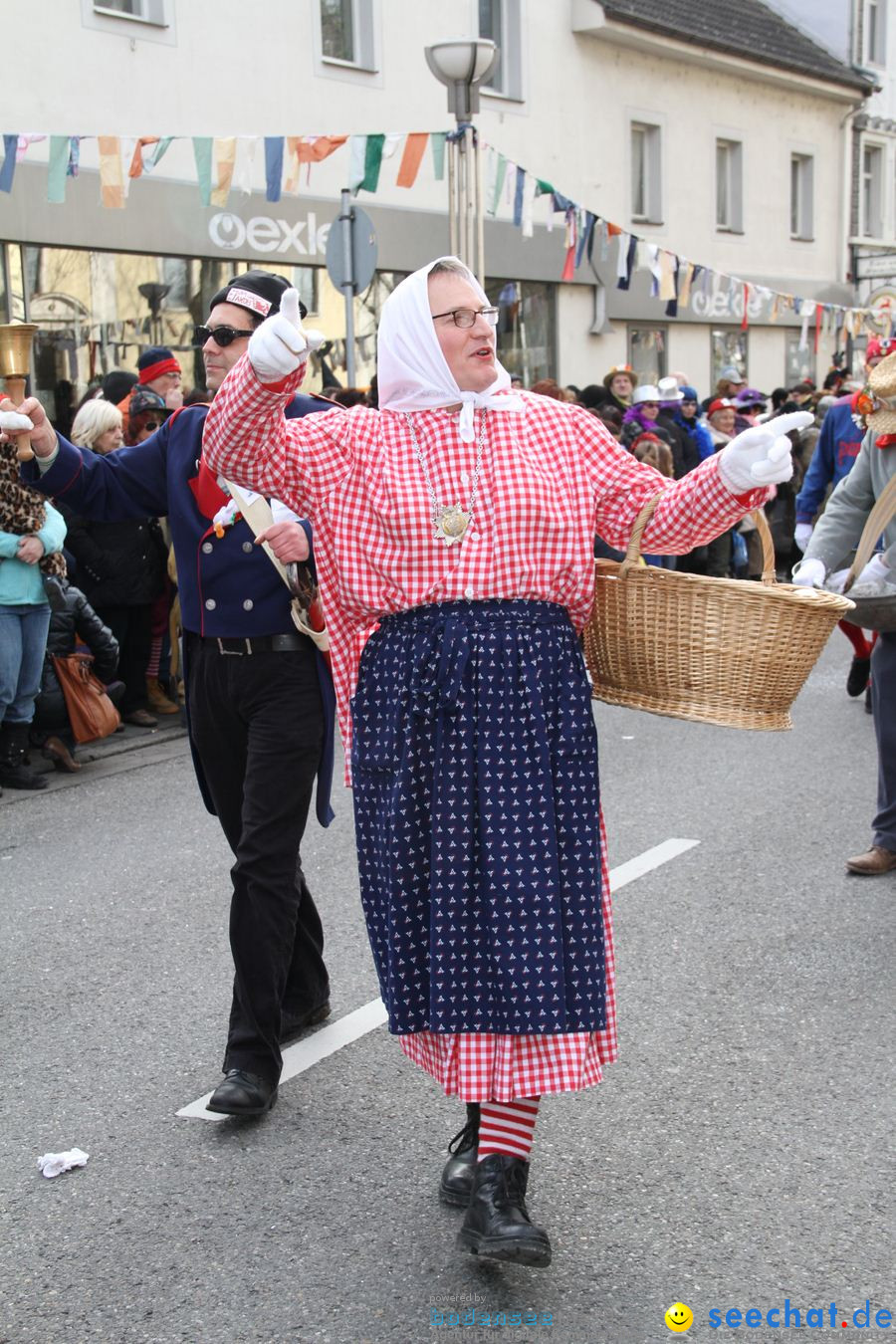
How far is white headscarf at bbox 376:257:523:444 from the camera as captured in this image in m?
3.16

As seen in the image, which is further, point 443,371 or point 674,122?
point 674,122

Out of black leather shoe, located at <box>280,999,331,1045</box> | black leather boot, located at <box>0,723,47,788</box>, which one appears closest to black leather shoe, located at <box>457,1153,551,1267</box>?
black leather shoe, located at <box>280,999,331,1045</box>

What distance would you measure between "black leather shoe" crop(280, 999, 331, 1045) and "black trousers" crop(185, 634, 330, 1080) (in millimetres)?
402

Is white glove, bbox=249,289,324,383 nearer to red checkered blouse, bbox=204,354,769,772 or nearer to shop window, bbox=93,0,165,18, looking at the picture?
red checkered blouse, bbox=204,354,769,772

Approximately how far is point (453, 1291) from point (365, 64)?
15.7 m

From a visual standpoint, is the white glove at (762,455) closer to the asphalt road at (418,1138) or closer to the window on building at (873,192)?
the asphalt road at (418,1138)

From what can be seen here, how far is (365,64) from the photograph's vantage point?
55.0 ft

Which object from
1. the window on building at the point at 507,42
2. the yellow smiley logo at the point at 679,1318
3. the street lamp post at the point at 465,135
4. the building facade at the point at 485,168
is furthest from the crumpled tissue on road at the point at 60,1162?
the window on building at the point at 507,42

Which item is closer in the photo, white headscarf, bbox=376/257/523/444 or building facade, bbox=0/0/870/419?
white headscarf, bbox=376/257/523/444

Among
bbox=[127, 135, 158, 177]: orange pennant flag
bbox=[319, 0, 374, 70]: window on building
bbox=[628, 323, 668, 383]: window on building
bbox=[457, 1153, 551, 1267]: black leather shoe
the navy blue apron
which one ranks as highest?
bbox=[319, 0, 374, 70]: window on building

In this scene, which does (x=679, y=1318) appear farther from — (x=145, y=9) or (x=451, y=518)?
(x=145, y=9)

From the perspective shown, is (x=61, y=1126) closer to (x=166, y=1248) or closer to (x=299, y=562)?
(x=166, y=1248)

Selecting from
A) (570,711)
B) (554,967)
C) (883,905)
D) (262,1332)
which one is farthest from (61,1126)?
(883,905)

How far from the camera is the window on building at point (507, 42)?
19.1 meters
